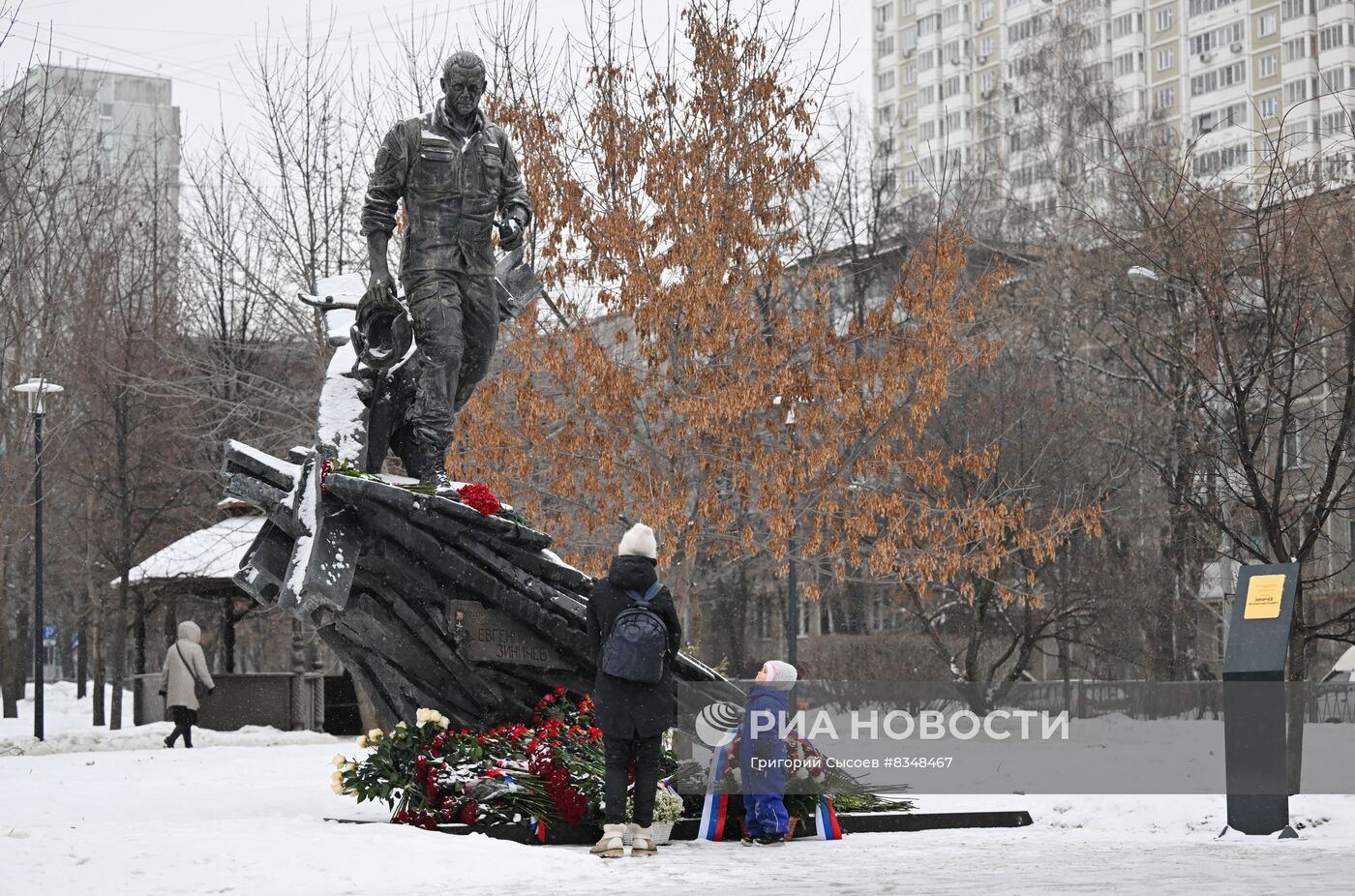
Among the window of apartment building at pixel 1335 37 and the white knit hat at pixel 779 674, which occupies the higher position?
the window of apartment building at pixel 1335 37

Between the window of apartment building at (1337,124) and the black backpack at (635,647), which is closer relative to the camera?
the black backpack at (635,647)

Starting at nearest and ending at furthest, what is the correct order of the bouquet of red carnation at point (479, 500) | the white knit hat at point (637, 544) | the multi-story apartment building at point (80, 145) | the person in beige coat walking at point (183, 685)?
1. the white knit hat at point (637, 544)
2. the bouquet of red carnation at point (479, 500)
3. the person in beige coat walking at point (183, 685)
4. the multi-story apartment building at point (80, 145)

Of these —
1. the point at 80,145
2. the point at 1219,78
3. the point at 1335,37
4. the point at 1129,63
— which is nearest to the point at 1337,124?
the point at 1335,37

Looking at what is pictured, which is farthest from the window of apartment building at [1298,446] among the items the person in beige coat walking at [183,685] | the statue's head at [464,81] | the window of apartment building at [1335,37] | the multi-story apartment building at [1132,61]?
the window of apartment building at [1335,37]

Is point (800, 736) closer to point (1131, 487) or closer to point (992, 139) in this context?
point (1131, 487)

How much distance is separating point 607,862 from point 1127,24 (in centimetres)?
8372

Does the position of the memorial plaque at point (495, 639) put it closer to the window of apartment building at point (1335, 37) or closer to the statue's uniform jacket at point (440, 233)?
the statue's uniform jacket at point (440, 233)

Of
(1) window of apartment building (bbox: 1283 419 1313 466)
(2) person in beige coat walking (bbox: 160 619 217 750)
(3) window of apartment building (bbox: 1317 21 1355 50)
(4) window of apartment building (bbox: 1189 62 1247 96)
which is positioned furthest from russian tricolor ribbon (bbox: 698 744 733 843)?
(4) window of apartment building (bbox: 1189 62 1247 96)

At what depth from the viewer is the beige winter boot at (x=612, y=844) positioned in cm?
945

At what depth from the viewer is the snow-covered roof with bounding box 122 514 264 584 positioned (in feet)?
86.3

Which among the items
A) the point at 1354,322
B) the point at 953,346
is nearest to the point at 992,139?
the point at 953,346

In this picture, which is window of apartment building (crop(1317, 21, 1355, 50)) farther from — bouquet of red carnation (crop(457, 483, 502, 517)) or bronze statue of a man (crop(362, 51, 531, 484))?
bouquet of red carnation (crop(457, 483, 502, 517))

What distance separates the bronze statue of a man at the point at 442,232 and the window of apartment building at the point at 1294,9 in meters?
73.7

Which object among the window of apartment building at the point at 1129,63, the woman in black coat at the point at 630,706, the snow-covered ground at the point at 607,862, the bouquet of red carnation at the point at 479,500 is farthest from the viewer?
the window of apartment building at the point at 1129,63
